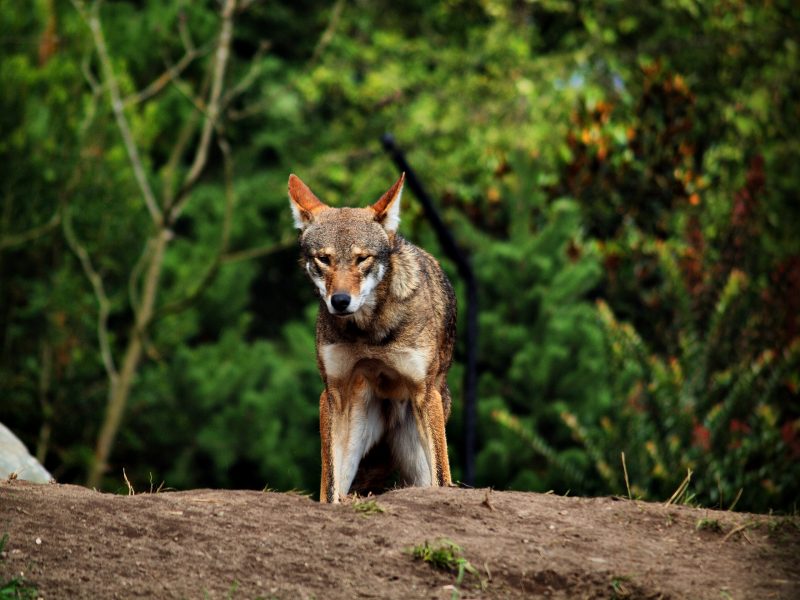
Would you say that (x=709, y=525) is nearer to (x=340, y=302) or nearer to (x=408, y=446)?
(x=408, y=446)

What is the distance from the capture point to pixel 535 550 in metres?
5.44

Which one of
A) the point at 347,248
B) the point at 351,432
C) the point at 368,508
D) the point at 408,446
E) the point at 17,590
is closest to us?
the point at 17,590

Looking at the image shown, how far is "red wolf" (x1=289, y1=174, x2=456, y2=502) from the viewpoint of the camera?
6.98 m

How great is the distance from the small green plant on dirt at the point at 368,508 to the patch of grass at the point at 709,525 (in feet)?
5.15

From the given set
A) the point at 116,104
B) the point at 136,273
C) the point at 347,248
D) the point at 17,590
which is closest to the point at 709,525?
the point at 347,248

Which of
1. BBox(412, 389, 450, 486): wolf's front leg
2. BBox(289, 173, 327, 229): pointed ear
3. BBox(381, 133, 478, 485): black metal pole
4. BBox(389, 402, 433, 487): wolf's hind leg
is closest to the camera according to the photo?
BBox(412, 389, 450, 486): wolf's front leg

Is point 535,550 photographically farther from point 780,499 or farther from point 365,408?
point 780,499

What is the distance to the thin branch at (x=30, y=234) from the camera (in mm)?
16469

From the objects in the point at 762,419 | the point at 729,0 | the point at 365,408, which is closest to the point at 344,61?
the point at 729,0

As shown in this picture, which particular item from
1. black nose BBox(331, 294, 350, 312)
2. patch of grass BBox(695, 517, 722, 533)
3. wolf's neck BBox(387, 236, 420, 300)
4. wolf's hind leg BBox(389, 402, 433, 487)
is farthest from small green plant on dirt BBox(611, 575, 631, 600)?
wolf's neck BBox(387, 236, 420, 300)

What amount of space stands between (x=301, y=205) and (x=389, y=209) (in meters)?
0.55

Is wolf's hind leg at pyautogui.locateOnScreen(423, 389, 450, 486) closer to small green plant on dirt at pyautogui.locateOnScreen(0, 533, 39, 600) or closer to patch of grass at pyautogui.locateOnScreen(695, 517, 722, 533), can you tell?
patch of grass at pyautogui.locateOnScreen(695, 517, 722, 533)

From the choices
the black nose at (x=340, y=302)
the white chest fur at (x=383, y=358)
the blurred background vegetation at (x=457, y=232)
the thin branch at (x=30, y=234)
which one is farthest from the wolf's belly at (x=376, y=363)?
the thin branch at (x=30, y=234)

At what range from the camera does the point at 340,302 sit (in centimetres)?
667
